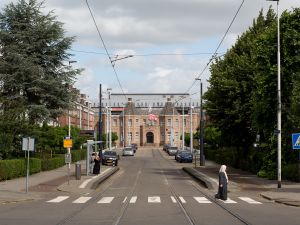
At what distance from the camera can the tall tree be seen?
4850 centimetres

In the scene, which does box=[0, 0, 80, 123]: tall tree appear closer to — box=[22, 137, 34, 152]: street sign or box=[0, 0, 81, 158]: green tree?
box=[0, 0, 81, 158]: green tree

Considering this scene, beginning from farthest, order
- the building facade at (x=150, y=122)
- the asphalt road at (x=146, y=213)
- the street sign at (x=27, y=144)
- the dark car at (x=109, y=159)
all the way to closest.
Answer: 1. the building facade at (x=150, y=122)
2. the dark car at (x=109, y=159)
3. the street sign at (x=27, y=144)
4. the asphalt road at (x=146, y=213)

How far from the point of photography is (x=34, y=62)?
49688mm

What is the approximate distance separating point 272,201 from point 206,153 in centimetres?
6671

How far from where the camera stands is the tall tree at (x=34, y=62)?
159ft

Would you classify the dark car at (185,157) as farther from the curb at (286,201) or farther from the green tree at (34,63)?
the curb at (286,201)

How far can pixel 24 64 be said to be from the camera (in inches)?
1889

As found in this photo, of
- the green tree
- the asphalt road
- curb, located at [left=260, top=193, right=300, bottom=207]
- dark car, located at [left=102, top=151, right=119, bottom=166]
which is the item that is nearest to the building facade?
dark car, located at [left=102, top=151, right=119, bottom=166]

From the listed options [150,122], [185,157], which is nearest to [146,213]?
[185,157]

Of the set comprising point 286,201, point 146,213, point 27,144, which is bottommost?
point 286,201


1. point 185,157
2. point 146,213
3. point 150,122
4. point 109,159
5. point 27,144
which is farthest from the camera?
point 150,122

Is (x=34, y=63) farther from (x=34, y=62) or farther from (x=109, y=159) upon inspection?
(x=109, y=159)

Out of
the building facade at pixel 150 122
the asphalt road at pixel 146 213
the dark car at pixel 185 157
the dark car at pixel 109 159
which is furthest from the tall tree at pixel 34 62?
the building facade at pixel 150 122

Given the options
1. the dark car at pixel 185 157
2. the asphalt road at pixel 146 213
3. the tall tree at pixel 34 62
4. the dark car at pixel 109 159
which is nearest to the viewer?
the asphalt road at pixel 146 213
